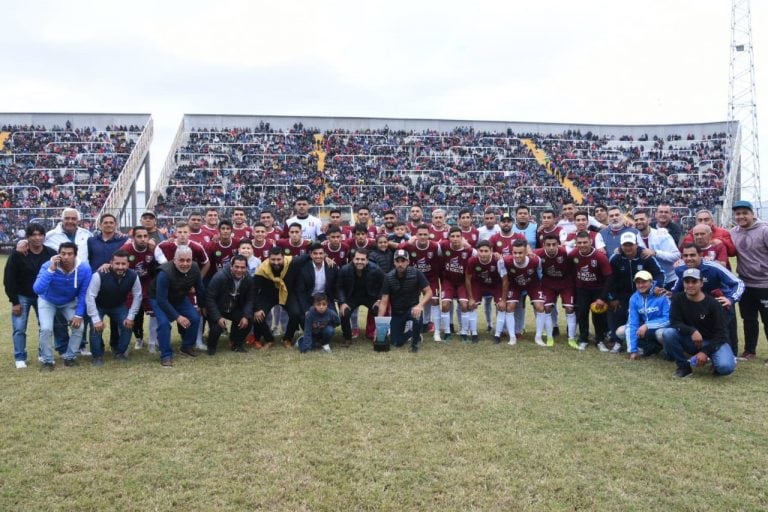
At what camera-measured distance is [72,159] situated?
35.4 metres

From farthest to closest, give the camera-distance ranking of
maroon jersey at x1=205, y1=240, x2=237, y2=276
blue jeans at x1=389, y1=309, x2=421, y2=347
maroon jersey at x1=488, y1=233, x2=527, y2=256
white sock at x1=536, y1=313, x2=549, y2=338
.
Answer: maroon jersey at x1=488, y1=233, x2=527, y2=256, maroon jersey at x1=205, y1=240, x2=237, y2=276, white sock at x1=536, y1=313, x2=549, y2=338, blue jeans at x1=389, y1=309, x2=421, y2=347

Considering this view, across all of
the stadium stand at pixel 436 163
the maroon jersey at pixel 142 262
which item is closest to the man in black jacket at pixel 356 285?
the maroon jersey at pixel 142 262

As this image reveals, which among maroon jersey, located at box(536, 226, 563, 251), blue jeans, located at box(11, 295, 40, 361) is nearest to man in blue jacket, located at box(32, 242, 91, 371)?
blue jeans, located at box(11, 295, 40, 361)

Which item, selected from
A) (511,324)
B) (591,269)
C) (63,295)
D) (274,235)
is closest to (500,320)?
(511,324)

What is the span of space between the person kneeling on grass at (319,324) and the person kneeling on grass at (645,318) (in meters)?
3.83

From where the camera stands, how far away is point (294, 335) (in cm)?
819

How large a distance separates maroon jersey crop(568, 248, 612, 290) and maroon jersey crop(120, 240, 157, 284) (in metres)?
5.70

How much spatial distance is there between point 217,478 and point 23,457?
60.1 inches

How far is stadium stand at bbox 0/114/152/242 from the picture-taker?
101 ft

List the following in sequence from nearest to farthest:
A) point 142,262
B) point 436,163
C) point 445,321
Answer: point 142,262
point 445,321
point 436,163

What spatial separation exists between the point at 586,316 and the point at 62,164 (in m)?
36.2

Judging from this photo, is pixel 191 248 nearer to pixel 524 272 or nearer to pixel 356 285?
pixel 356 285

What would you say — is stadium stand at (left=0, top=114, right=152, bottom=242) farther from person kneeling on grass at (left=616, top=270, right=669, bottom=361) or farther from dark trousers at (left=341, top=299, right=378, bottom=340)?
person kneeling on grass at (left=616, top=270, right=669, bottom=361)

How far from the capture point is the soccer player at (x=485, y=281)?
798 centimetres
